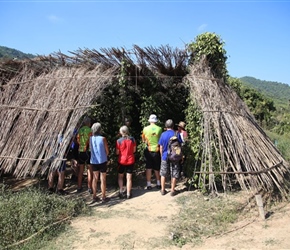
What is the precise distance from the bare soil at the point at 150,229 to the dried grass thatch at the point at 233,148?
0.55 m

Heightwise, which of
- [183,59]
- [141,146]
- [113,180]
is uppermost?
[183,59]

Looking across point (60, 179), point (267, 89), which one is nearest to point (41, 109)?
point (60, 179)

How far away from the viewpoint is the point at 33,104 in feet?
21.2

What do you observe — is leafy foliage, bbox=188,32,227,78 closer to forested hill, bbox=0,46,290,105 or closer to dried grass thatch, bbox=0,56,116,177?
dried grass thatch, bbox=0,56,116,177

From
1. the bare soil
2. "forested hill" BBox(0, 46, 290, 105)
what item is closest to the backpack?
the bare soil

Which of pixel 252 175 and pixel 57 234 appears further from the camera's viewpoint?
pixel 252 175

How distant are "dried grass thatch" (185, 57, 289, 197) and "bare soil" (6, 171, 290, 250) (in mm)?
550

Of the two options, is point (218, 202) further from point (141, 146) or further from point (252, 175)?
point (141, 146)

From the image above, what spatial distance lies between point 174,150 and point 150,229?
6.24 ft

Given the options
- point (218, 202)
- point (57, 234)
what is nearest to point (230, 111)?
point (218, 202)

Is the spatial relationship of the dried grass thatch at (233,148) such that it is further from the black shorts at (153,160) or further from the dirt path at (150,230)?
the black shorts at (153,160)

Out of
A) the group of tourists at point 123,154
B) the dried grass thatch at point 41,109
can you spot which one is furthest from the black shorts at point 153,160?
the dried grass thatch at point 41,109

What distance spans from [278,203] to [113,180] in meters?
3.75

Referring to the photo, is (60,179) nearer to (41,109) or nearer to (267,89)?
(41,109)
